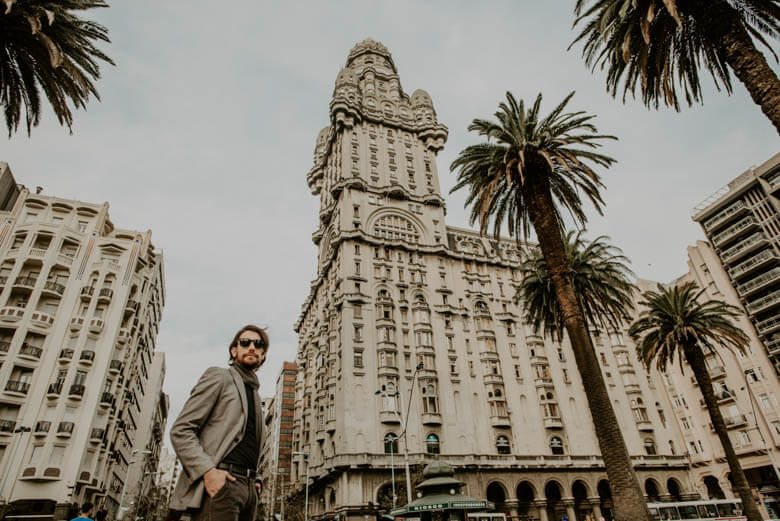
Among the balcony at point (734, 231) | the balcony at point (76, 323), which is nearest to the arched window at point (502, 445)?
the balcony at point (734, 231)

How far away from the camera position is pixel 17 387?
1405 inches

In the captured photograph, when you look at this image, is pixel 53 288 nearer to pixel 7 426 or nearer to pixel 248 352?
pixel 7 426

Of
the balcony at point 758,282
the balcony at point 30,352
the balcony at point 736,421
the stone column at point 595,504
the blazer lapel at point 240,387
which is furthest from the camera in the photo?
Answer: the balcony at point 736,421

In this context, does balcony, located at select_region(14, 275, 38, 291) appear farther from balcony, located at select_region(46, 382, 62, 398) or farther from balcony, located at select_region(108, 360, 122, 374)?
balcony, located at select_region(108, 360, 122, 374)

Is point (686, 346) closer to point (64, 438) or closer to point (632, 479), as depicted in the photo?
point (632, 479)

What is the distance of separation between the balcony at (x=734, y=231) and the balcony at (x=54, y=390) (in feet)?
231

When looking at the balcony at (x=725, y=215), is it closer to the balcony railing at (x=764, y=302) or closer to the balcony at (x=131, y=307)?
the balcony railing at (x=764, y=302)

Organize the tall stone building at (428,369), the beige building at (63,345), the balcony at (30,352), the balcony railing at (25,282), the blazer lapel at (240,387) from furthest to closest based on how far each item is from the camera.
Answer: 1. the tall stone building at (428,369)
2. the balcony railing at (25,282)
3. the balcony at (30,352)
4. the beige building at (63,345)
5. the blazer lapel at (240,387)

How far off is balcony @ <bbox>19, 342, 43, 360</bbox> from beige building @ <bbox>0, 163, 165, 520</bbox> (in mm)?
67

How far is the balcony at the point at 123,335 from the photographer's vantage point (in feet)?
141

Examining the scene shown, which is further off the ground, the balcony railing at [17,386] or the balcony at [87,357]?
the balcony at [87,357]

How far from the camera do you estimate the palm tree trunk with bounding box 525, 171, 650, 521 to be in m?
15.5

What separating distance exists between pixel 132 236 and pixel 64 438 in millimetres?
21403

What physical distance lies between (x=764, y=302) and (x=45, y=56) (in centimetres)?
6449
